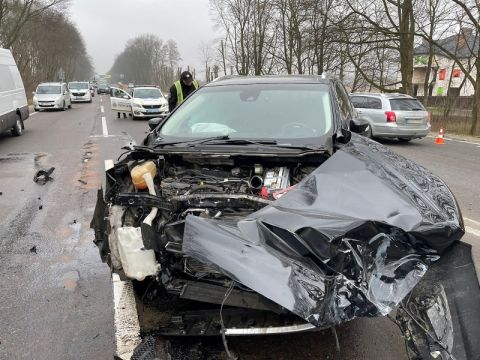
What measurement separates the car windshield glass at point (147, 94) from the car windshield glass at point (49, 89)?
758 centimetres

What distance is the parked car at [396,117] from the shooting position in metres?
14.0

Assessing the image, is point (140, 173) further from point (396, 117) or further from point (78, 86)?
point (78, 86)

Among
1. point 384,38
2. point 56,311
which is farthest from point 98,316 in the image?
point 384,38

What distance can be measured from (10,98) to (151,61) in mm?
98490

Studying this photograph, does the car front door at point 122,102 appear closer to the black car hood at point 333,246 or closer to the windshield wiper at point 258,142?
the windshield wiper at point 258,142

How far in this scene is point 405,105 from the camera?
14.4 meters

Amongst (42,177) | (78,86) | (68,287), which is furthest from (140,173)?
(78,86)

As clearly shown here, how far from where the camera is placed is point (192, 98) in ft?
15.3

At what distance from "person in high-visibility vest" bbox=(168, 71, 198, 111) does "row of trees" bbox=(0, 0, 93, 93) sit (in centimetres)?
3340

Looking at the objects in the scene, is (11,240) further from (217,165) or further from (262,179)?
(262,179)

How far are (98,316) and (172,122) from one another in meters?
1.90

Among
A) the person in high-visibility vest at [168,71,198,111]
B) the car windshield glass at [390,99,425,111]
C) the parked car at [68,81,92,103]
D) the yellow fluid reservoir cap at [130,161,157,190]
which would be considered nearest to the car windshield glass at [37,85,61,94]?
the parked car at [68,81,92,103]

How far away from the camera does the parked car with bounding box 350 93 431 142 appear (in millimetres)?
13984

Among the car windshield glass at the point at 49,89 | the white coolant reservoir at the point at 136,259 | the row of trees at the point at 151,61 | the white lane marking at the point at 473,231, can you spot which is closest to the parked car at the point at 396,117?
the white lane marking at the point at 473,231
